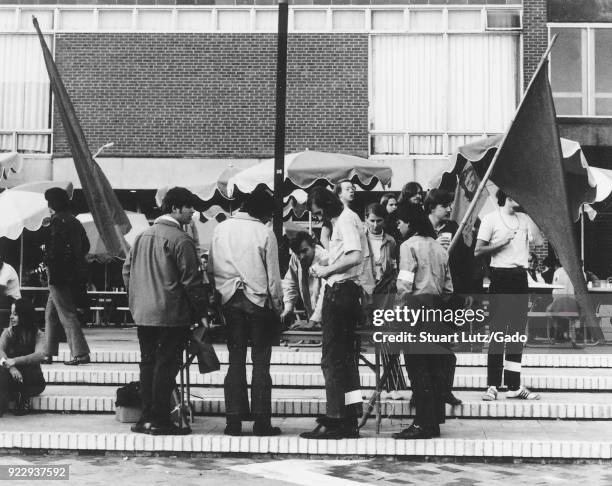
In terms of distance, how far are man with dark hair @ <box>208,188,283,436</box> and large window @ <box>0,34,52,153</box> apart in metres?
13.8

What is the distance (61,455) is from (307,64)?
45.9 ft

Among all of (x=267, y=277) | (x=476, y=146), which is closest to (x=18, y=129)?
(x=476, y=146)

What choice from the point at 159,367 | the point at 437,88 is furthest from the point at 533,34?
the point at 159,367

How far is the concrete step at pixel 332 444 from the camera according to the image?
7.05m

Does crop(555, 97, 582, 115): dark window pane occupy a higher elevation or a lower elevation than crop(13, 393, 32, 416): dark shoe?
higher

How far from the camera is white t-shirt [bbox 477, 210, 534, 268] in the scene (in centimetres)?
870

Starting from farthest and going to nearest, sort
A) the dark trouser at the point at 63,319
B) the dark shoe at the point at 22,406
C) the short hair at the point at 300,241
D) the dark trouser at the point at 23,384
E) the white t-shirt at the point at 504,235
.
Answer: the short hair at the point at 300,241 → the dark trouser at the point at 63,319 → the white t-shirt at the point at 504,235 → the dark shoe at the point at 22,406 → the dark trouser at the point at 23,384

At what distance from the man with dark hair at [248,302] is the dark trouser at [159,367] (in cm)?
39

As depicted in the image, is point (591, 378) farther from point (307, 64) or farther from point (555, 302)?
point (307, 64)

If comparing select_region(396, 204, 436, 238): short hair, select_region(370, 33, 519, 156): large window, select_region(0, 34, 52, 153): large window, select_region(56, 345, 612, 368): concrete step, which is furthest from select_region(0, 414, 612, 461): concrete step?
select_region(0, 34, 52, 153): large window

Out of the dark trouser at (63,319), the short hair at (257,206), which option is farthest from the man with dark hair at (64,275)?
the short hair at (257,206)

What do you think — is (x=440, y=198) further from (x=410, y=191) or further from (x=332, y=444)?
(x=332, y=444)

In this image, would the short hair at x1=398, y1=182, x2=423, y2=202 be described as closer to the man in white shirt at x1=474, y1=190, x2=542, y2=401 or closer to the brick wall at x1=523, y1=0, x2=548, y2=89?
the man in white shirt at x1=474, y1=190, x2=542, y2=401

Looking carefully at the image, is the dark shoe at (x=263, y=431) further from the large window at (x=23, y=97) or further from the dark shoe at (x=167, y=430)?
the large window at (x=23, y=97)
